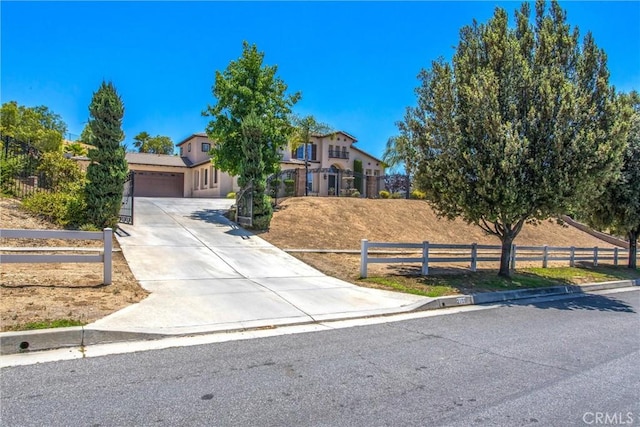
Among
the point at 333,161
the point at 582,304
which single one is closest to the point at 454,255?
the point at 582,304

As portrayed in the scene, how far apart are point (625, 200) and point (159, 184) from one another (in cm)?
3598

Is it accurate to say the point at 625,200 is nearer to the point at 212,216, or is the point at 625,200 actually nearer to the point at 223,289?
the point at 223,289

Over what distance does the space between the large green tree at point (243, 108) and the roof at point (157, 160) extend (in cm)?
→ 1841

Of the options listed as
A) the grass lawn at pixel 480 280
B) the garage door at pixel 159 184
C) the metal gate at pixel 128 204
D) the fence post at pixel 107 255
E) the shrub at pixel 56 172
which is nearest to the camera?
the fence post at pixel 107 255

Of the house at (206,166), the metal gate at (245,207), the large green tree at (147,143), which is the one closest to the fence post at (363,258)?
the metal gate at (245,207)

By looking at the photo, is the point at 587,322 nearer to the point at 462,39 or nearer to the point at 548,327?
the point at 548,327

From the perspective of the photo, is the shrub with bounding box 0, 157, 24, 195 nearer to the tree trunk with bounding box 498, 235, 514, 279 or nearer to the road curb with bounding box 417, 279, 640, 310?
the road curb with bounding box 417, 279, 640, 310

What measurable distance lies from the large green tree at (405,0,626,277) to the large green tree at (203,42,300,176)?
10210 mm

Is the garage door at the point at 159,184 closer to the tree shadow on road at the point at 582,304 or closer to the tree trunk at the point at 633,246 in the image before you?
the tree trunk at the point at 633,246

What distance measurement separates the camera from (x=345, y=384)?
4449mm

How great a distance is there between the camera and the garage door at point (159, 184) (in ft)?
130

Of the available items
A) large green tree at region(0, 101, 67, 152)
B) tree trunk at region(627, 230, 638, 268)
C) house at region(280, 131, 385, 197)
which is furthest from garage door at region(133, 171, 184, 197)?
tree trunk at region(627, 230, 638, 268)

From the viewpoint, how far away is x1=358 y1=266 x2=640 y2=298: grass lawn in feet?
33.6

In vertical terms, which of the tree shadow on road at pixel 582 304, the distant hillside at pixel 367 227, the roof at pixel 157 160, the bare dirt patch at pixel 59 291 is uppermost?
the roof at pixel 157 160
